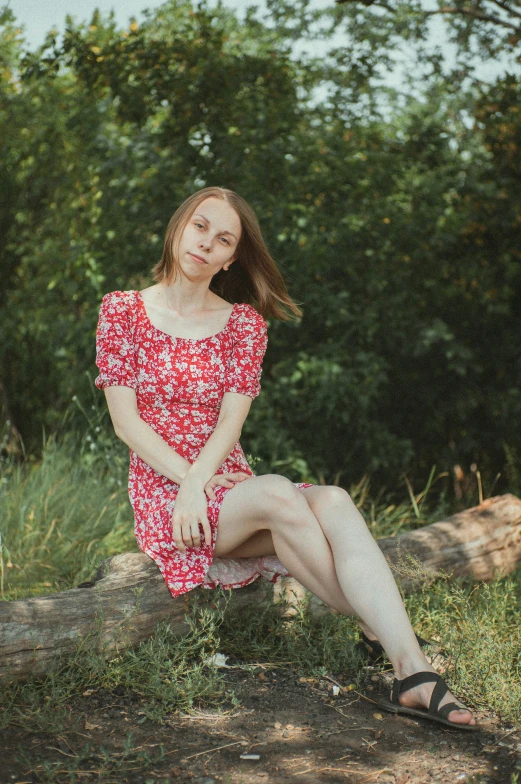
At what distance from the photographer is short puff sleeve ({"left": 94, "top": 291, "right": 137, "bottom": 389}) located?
2.91 meters

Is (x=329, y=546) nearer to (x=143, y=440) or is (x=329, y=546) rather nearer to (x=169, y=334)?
(x=143, y=440)

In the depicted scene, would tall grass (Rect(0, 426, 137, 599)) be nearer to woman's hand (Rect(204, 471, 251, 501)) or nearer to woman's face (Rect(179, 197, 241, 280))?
woman's hand (Rect(204, 471, 251, 501))

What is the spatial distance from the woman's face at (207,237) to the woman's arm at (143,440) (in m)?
0.54

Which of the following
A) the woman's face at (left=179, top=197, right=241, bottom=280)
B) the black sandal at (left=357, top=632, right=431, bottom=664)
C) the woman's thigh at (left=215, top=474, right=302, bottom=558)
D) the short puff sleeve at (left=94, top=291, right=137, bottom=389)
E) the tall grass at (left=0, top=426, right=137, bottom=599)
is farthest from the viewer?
the tall grass at (left=0, top=426, right=137, bottom=599)

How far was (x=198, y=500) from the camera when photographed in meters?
2.74

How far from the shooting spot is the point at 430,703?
2467mm

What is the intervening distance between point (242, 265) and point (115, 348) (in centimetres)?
70

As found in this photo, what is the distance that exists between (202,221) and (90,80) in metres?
2.49

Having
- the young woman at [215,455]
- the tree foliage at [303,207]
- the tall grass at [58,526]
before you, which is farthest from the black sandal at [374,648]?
the tree foliage at [303,207]

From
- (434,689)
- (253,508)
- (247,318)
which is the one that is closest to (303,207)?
(247,318)

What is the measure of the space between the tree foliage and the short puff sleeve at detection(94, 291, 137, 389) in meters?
2.18

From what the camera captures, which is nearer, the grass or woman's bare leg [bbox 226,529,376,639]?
the grass

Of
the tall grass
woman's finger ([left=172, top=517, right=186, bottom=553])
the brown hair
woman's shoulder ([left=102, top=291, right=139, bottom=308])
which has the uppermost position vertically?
the brown hair

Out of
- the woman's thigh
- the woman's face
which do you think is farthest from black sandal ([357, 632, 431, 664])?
the woman's face
